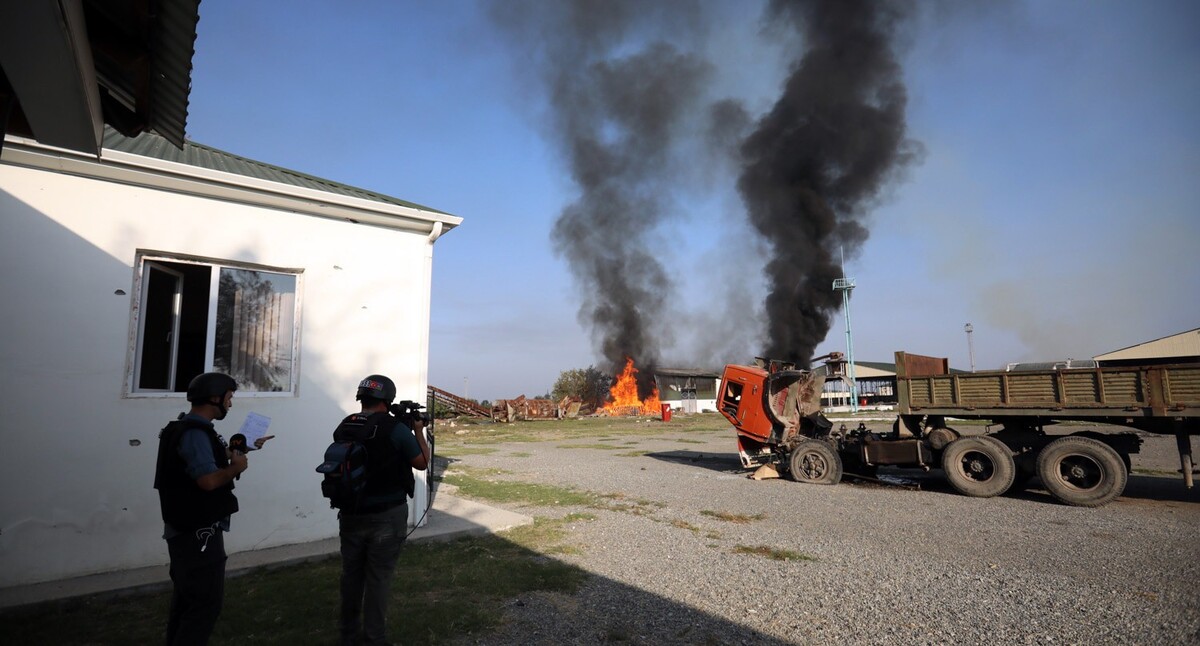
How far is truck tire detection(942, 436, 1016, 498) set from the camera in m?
9.08

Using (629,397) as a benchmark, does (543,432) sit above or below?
below

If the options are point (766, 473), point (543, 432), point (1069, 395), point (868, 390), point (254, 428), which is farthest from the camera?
point (868, 390)

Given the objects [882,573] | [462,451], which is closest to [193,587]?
[882,573]

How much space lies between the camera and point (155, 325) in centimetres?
580

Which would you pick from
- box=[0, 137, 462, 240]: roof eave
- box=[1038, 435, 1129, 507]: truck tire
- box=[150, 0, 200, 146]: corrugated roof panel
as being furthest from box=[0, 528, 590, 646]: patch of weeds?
box=[1038, 435, 1129, 507]: truck tire

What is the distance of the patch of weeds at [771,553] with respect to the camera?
19.3ft

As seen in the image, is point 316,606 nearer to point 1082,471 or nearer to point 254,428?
point 254,428

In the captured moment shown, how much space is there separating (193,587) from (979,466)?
10.3m

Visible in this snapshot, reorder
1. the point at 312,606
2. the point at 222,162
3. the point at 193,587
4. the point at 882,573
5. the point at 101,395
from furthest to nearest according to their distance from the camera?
the point at 222,162
the point at 882,573
the point at 101,395
the point at 312,606
the point at 193,587

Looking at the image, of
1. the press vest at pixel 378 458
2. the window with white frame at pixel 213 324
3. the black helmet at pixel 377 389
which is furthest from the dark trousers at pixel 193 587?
the window with white frame at pixel 213 324

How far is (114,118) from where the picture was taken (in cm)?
371

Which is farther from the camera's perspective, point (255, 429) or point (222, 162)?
point (222, 162)

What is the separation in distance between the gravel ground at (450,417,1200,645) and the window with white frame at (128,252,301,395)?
3688 mm

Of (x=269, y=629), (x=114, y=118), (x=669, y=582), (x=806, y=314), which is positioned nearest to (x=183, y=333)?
(x=114, y=118)
